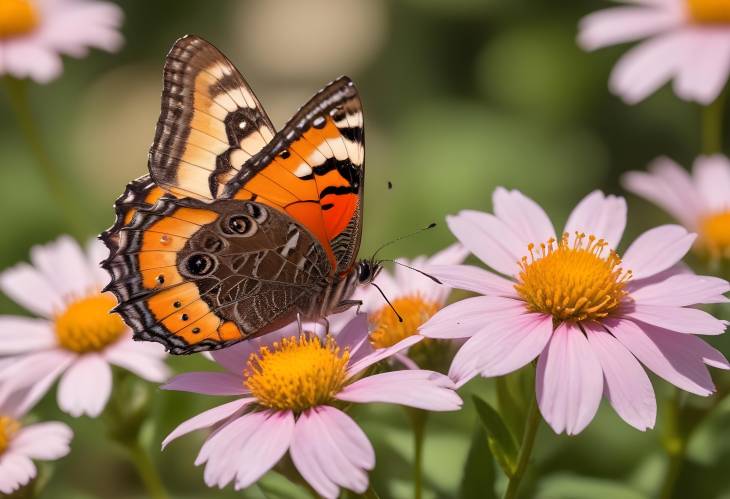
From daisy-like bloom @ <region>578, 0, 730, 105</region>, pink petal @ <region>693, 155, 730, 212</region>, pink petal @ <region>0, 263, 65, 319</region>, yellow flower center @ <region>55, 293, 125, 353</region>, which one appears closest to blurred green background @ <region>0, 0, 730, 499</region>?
yellow flower center @ <region>55, 293, 125, 353</region>

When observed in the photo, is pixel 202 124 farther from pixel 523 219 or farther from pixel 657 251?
pixel 657 251

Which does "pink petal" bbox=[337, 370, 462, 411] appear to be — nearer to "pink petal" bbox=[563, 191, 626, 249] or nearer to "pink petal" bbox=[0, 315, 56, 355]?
"pink petal" bbox=[563, 191, 626, 249]

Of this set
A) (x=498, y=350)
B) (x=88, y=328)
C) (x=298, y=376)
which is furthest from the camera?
(x=88, y=328)

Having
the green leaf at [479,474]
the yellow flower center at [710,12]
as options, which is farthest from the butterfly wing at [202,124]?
the yellow flower center at [710,12]

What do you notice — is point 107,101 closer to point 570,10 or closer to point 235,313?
point 570,10

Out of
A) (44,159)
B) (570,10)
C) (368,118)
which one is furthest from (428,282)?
(368,118)

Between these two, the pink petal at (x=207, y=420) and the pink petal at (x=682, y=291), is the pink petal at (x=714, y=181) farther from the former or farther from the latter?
the pink petal at (x=207, y=420)

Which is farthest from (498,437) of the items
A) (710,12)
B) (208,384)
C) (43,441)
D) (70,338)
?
(710,12)
